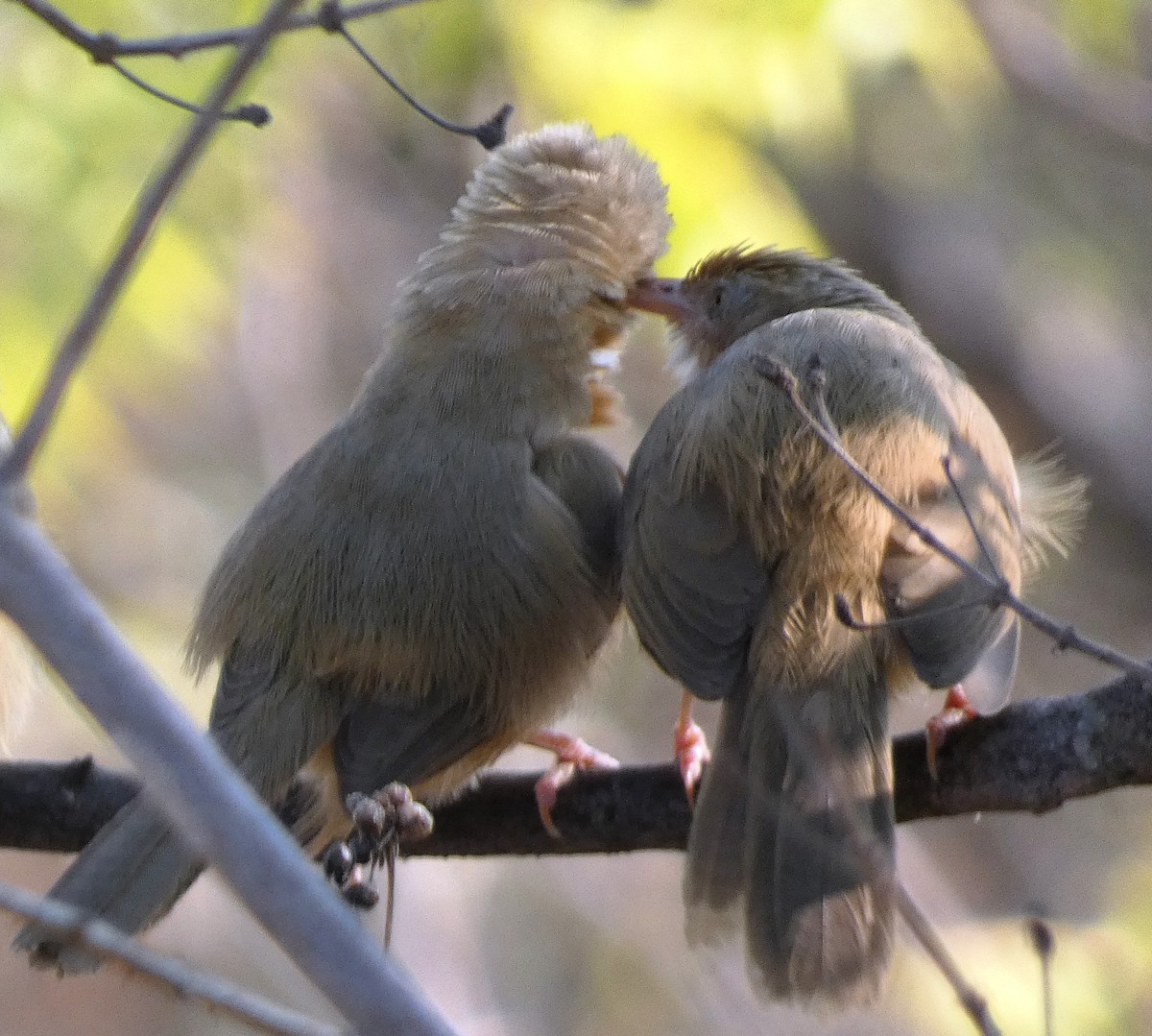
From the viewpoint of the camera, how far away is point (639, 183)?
4.27 metres

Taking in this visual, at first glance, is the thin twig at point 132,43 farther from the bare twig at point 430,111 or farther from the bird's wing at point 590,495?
the bird's wing at point 590,495

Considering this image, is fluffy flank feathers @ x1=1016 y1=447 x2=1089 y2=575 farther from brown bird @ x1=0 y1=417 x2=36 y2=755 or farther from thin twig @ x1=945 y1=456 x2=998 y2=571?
brown bird @ x1=0 y1=417 x2=36 y2=755

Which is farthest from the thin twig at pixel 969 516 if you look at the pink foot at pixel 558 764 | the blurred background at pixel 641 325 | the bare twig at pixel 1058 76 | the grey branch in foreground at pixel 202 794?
the bare twig at pixel 1058 76

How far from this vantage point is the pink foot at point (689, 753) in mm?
3645

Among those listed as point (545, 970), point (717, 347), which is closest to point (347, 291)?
point (545, 970)

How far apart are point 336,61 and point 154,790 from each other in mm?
7058

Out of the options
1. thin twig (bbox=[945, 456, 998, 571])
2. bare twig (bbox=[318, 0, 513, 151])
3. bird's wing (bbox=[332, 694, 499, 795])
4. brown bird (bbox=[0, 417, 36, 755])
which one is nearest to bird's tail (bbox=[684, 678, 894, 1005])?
thin twig (bbox=[945, 456, 998, 571])

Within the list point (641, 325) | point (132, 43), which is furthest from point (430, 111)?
point (641, 325)

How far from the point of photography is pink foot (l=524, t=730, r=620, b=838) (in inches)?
146

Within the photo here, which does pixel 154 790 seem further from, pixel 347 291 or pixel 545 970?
pixel 347 291

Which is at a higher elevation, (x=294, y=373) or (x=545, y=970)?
(x=294, y=373)

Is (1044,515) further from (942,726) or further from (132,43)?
(132,43)

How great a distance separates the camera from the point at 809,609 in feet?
11.0

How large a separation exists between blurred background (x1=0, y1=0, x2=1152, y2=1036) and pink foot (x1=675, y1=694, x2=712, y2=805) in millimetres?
266
